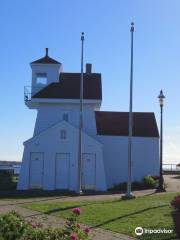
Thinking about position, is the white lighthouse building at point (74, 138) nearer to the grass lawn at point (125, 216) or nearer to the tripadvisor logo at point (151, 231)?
the grass lawn at point (125, 216)

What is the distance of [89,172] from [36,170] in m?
3.73

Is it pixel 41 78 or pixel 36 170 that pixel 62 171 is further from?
pixel 41 78

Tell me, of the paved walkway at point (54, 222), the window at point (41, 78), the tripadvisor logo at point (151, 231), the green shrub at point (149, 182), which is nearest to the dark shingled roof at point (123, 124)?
the green shrub at point (149, 182)

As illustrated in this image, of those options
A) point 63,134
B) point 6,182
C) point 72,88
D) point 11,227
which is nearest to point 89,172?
point 63,134

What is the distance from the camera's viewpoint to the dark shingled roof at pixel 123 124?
3894 cm

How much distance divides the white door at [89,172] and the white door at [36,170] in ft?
9.86

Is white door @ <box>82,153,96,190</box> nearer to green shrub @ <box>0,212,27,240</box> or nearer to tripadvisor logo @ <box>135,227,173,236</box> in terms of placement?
tripadvisor logo @ <box>135,227,173,236</box>

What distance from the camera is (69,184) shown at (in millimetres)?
35562

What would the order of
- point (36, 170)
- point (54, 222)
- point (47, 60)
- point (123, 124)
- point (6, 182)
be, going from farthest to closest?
point (123, 124) → point (47, 60) → point (6, 182) → point (36, 170) → point (54, 222)

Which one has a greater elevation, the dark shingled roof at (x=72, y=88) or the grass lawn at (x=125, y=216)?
the dark shingled roof at (x=72, y=88)

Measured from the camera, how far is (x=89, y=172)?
36125 mm

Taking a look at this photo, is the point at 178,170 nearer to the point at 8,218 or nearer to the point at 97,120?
the point at 97,120

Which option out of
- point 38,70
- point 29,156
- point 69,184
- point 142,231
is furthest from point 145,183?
point 142,231

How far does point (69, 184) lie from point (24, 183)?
3.13 m
